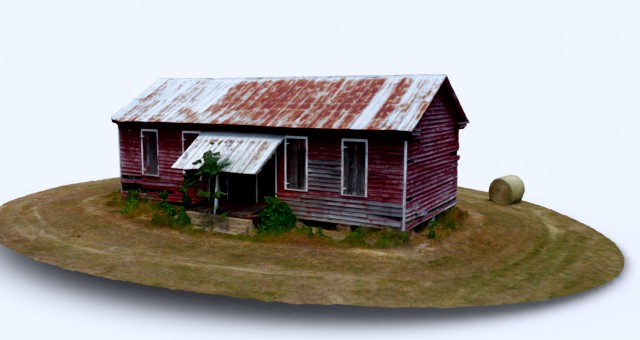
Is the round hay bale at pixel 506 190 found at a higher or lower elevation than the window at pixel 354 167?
lower

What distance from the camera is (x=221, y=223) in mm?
20312

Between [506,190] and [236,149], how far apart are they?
1206cm

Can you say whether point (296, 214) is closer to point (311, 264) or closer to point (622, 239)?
point (311, 264)

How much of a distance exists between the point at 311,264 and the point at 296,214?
11.6ft

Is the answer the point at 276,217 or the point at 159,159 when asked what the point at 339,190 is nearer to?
the point at 276,217

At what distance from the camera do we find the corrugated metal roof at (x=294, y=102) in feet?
64.4

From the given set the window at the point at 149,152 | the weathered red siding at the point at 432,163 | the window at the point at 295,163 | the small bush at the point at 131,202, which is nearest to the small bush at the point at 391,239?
the weathered red siding at the point at 432,163

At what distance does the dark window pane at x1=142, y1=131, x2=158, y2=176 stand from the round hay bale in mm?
14345

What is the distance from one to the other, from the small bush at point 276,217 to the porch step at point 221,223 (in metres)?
0.46

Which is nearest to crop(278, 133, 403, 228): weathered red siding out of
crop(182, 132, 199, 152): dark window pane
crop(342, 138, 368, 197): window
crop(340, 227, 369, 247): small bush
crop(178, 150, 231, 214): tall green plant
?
crop(342, 138, 368, 197): window

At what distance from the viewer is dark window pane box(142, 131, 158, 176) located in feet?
78.7

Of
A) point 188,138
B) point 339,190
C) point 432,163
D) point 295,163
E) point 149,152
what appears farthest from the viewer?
point 149,152

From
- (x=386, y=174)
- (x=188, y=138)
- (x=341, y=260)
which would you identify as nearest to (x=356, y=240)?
(x=341, y=260)

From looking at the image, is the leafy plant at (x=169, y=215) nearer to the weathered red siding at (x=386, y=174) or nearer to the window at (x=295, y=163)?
the weathered red siding at (x=386, y=174)
